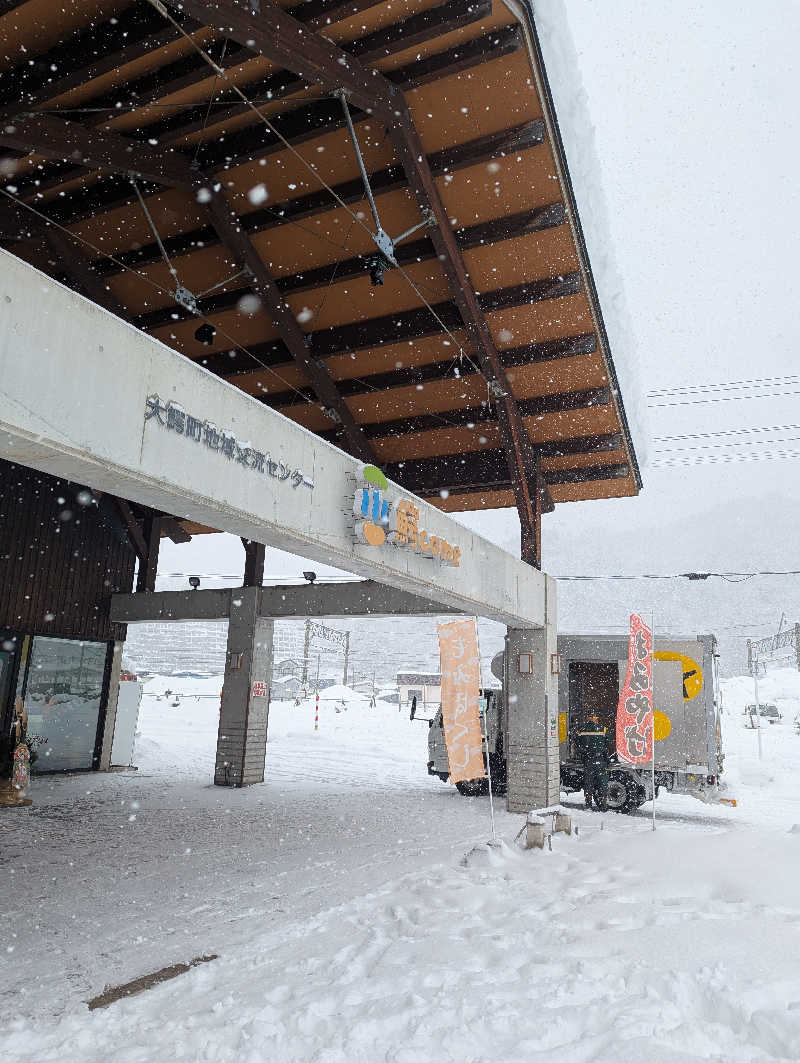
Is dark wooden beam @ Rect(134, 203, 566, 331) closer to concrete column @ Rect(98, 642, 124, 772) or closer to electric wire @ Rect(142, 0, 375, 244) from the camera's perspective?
electric wire @ Rect(142, 0, 375, 244)

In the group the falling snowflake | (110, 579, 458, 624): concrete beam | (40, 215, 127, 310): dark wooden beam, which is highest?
the falling snowflake

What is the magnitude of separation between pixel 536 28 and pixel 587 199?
2411mm

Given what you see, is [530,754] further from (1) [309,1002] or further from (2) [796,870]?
(1) [309,1002]

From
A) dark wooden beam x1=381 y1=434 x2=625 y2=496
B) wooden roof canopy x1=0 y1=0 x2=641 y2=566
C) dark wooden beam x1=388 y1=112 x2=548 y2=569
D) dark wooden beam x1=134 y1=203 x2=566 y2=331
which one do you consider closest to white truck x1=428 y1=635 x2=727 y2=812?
dark wooden beam x1=388 y1=112 x2=548 y2=569

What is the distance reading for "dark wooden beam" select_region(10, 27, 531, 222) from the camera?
805cm

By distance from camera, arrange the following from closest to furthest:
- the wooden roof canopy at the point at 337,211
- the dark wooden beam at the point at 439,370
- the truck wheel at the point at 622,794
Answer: the wooden roof canopy at the point at 337,211
the dark wooden beam at the point at 439,370
the truck wheel at the point at 622,794

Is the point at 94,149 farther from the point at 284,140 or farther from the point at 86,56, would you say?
the point at 284,140

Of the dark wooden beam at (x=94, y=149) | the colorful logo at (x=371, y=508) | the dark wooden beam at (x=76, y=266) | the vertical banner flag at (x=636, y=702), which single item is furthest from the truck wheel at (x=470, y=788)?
the dark wooden beam at (x=94, y=149)

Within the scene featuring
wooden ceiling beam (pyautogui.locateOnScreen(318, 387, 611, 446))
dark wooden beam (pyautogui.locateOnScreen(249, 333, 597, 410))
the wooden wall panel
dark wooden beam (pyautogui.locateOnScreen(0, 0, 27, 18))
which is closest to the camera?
dark wooden beam (pyautogui.locateOnScreen(0, 0, 27, 18))

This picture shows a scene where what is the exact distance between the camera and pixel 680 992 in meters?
3.99

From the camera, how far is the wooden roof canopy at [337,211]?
7.81 meters

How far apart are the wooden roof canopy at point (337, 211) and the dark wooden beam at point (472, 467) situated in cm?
7

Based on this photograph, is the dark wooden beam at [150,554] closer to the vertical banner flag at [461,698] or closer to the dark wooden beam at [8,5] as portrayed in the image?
the vertical banner flag at [461,698]

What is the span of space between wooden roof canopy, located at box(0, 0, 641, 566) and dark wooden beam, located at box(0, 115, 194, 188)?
0.03m
